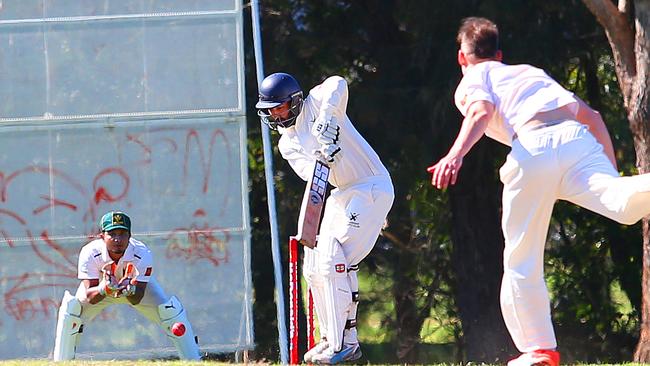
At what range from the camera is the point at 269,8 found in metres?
16.4

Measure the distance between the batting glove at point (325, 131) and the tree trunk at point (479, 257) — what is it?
332 inches

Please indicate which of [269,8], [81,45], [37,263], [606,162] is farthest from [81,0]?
[606,162]

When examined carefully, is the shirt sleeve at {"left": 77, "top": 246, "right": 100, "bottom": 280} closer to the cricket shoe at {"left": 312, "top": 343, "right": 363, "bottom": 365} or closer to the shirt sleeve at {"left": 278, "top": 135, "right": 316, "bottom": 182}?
the shirt sleeve at {"left": 278, "top": 135, "right": 316, "bottom": 182}

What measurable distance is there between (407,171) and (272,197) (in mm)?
4931

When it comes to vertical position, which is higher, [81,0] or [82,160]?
[81,0]

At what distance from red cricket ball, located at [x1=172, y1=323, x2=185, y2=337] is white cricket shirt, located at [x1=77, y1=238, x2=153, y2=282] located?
1.42 feet

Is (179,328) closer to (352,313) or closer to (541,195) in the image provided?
(352,313)

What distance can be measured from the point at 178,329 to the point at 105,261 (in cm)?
79

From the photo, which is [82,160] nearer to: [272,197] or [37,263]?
[37,263]

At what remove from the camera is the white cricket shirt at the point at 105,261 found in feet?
34.1

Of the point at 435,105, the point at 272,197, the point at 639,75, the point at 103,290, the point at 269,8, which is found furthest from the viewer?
the point at 269,8

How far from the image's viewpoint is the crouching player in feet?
33.9

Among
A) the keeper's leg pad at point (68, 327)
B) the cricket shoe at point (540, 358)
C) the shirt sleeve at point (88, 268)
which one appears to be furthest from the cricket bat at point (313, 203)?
the keeper's leg pad at point (68, 327)

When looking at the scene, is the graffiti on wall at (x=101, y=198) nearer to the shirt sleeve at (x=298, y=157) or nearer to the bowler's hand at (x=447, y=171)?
the shirt sleeve at (x=298, y=157)
